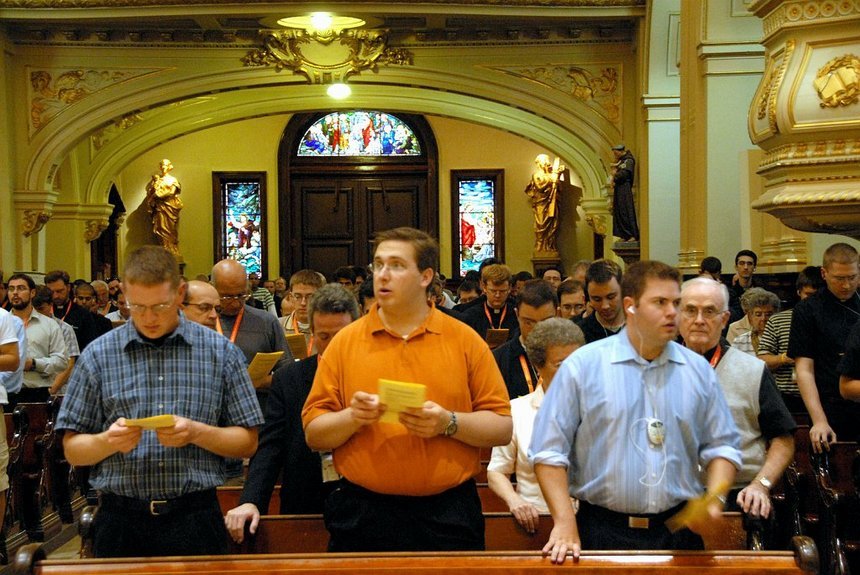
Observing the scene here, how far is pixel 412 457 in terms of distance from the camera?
375 centimetres

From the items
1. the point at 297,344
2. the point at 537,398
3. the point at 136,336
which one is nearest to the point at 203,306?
the point at 297,344

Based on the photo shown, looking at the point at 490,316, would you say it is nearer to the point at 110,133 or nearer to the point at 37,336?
the point at 37,336

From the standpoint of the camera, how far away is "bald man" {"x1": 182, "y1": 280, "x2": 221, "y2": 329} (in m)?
6.12

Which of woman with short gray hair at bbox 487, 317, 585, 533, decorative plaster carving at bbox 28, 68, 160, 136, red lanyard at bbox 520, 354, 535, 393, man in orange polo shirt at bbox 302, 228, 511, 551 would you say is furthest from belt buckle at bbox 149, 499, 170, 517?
decorative plaster carving at bbox 28, 68, 160, 136

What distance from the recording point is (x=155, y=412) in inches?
151

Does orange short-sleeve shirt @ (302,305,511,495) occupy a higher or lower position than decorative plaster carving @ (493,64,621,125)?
lower

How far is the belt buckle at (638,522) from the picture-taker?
3.73 m

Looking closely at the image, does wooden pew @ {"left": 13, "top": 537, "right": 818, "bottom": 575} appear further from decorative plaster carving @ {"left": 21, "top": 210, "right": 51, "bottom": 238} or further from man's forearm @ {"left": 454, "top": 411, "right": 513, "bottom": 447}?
decorative plaster carving @ {"left": 21, "top": 210, "right": 51, "bottom": 238}

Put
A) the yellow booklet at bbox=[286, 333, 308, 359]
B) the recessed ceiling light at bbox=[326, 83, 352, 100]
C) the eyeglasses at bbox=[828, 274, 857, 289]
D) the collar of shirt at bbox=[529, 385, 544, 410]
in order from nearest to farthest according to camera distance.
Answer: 1. the collar of shirt at bbox=[529, 385, 544, 410]
2. the eyeglasses at bbox=[828, 274, 857, 289]
3. the yellow booklet at bbox=[286, 333, 308, 359]
4. the recessed ceiling light at bbox=[326, 83, 352, 100]

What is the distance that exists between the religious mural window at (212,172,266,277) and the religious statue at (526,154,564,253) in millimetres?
5194

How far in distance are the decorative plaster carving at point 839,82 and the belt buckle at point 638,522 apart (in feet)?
12.6

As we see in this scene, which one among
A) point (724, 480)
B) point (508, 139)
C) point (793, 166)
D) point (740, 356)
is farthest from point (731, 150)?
point (508, 139)

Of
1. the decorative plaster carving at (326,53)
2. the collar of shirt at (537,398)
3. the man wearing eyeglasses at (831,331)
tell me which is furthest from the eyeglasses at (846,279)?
the decorative plaster carving at (326,53)

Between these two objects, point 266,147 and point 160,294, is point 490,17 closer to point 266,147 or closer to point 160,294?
point 266,147
